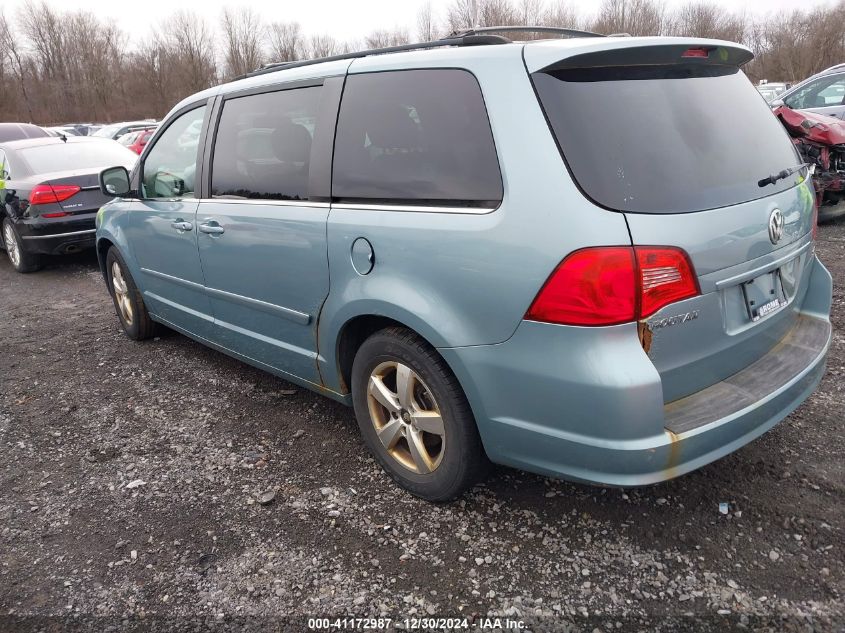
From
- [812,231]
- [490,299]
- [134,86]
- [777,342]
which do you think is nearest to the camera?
[490,299]

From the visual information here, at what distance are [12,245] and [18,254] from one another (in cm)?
31

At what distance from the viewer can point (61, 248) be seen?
7609 millimetres

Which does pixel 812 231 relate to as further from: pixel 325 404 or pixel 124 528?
pixel 124 528

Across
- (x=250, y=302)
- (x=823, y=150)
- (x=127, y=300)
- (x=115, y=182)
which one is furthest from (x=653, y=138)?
(x=823, y=150)

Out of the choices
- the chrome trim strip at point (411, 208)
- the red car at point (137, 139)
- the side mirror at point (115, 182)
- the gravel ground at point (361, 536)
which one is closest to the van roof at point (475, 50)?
the chrome trim strip at point (411, 208)

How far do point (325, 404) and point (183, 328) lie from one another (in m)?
1.23

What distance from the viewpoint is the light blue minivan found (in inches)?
82.0

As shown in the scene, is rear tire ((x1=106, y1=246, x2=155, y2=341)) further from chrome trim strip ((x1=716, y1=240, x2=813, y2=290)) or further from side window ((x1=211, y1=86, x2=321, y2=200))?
chrome trim strip ((x1=716, y1=240, x2=813, y2=290))

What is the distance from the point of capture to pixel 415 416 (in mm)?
2695

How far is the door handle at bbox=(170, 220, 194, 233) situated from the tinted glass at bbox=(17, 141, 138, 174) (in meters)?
4.91

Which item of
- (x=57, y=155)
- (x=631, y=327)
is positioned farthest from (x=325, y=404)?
(x=57, y=155)

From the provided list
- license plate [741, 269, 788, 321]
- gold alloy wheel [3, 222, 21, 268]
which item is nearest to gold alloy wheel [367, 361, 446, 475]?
license plate [741, 269, 788, 321]

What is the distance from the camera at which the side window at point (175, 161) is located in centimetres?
392

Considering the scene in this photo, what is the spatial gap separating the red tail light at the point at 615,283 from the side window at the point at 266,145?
1.45 meters
